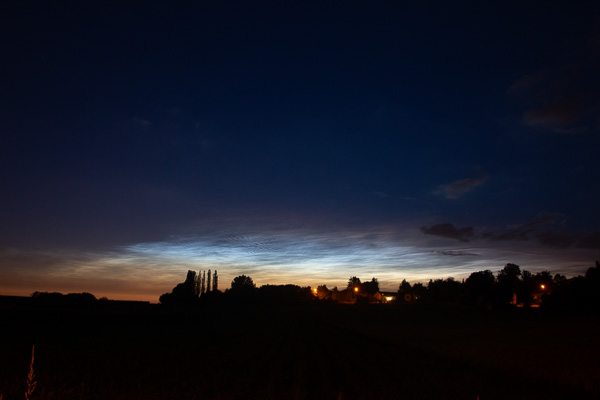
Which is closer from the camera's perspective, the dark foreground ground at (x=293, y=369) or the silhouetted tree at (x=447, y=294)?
the dark foreground ground at (x=293, y=369)

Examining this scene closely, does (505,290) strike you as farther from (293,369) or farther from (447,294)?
(293,369)

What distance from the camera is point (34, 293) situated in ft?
440

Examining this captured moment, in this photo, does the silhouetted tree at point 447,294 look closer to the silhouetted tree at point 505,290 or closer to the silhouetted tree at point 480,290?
the silhouetted tree at point 480,290

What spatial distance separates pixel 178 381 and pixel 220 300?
143727mm

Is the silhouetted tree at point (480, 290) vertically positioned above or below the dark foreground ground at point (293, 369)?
above

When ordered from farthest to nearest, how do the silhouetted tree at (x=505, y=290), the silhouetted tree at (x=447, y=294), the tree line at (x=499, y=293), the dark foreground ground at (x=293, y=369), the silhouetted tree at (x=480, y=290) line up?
1. the silhouetted tree at (x=447, y=294)
2. the silhouetted tree at (x=480, y=290)
3. the silhouetted tree at (x=505, y=290)
4. the tree line at (x=499, y=293)
5. the dark foreground ground at (x=293, y=369)

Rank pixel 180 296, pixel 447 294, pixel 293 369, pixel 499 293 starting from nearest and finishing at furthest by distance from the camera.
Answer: pixel 293 369 < pixel 499 293 < pixel 180 296 < pixel 447 294

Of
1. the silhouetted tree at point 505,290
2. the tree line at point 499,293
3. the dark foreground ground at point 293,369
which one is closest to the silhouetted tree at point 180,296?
Result: the tree line at point 499,293

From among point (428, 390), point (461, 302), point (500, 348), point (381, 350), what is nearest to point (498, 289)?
point (461, 302)

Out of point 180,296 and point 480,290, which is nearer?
point 480,290

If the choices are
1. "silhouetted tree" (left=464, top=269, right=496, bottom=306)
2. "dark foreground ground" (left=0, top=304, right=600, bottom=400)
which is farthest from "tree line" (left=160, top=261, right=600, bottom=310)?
"dark foreground ground" (left=0, top=304, right=600, bottom=400)

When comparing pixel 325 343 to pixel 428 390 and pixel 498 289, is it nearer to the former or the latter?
pixel 428 390

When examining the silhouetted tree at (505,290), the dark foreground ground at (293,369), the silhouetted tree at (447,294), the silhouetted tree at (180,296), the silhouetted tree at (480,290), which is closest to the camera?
the dark foreground ground at (293,369)

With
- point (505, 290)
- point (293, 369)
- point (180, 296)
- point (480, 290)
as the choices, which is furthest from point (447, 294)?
point (293, 369)
